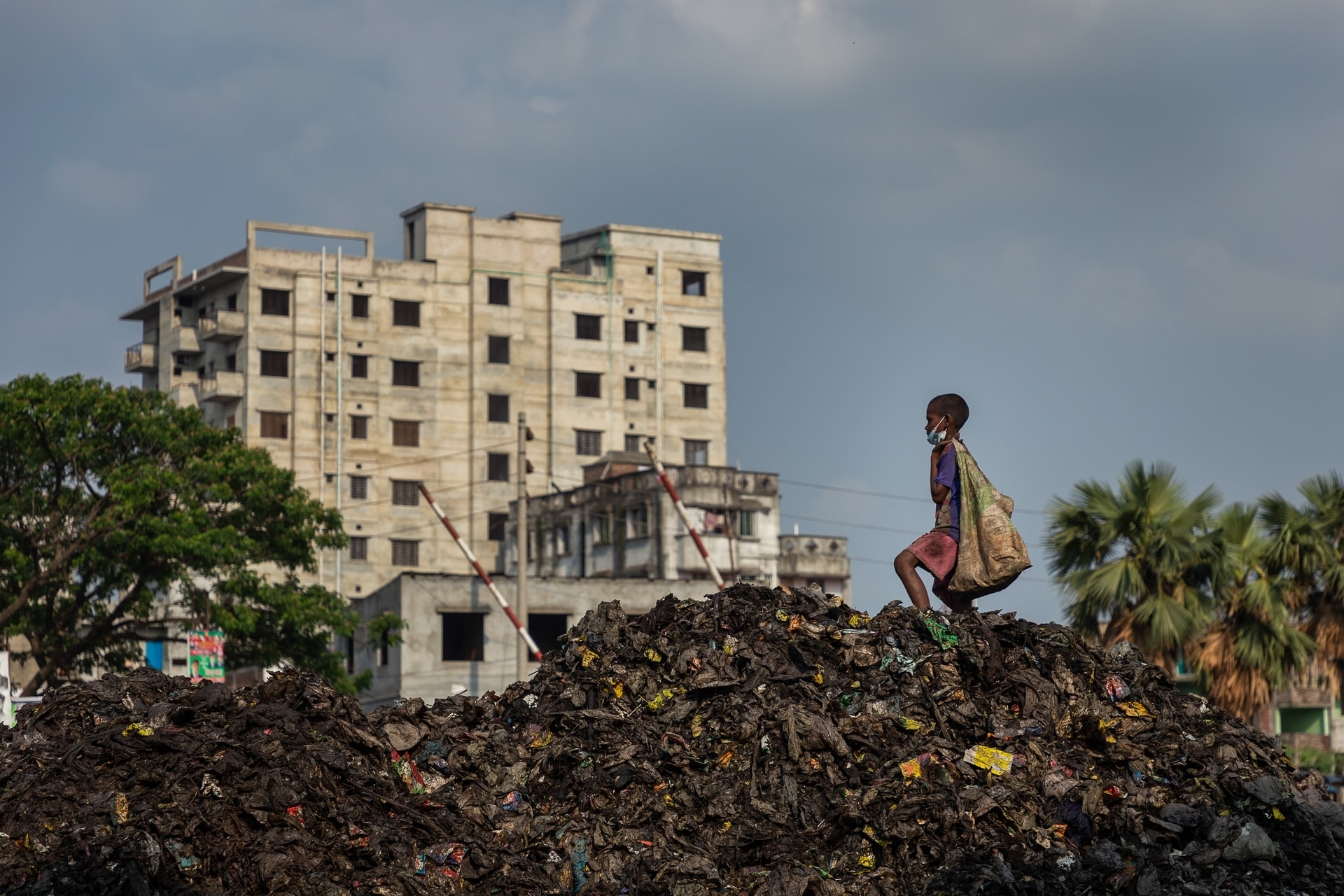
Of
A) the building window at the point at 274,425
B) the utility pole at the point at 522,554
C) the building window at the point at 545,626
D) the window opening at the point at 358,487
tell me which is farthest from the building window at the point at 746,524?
the utility pole at the point at 522,554

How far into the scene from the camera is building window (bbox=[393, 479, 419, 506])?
81.9m

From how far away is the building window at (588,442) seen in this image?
85.1 m

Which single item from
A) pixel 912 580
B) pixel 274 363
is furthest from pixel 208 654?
pixel 274 363

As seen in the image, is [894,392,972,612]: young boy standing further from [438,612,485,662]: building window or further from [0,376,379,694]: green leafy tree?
[438,612,485,662]: building window

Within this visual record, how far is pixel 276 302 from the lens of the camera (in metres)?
81.2

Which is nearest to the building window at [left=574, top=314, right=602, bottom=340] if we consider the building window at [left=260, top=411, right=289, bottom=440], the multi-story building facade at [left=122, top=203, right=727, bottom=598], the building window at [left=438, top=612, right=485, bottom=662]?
the multi-story building facade at [left=122, top=203, right=727, bottom=598]

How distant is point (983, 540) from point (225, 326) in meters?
70.9

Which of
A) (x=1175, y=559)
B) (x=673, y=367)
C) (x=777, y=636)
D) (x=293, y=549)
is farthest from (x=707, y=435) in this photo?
(x=777, y=636)

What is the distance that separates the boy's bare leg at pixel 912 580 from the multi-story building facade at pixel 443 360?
63.1m

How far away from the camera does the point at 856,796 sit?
1217 centimetres

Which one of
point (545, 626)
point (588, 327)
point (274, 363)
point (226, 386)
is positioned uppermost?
point (588, 327)

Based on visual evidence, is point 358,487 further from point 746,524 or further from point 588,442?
point 746,524

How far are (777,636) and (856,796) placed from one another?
2.08 metres

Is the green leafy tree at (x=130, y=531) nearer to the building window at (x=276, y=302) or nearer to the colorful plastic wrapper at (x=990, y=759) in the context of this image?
the colorful plastic wrapper at (x=990, y=759)
